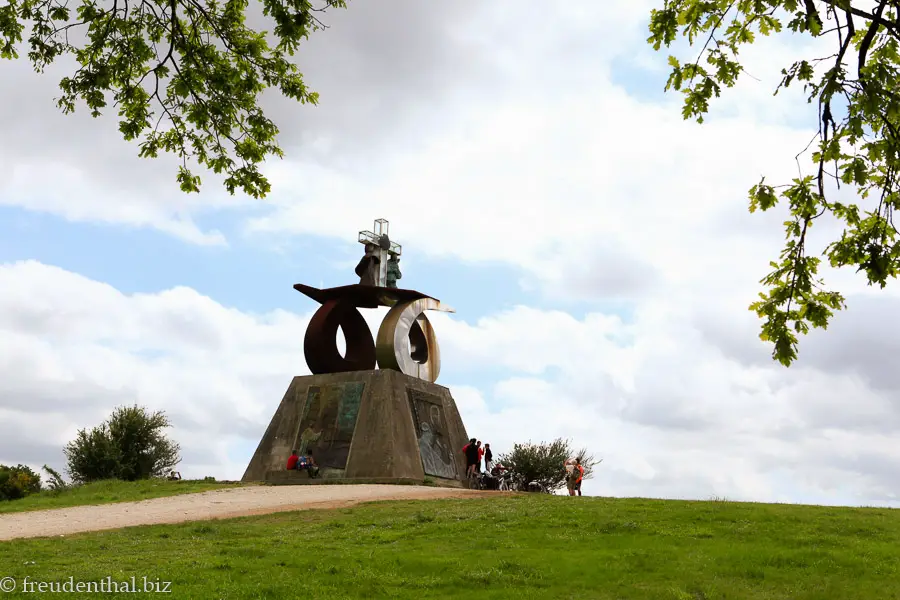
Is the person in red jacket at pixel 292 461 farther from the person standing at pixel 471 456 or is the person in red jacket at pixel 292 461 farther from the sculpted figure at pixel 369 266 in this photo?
the sculpted figure at pixel 369 266

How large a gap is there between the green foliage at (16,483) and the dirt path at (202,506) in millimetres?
11117

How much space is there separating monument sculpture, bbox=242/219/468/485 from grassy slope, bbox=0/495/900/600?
895 centimetres

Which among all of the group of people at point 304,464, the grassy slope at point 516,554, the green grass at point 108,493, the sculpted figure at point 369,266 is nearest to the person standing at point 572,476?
the group of people at point 304,464

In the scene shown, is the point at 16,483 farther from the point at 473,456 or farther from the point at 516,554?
the point at 516,554

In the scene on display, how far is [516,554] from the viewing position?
11.8 metres

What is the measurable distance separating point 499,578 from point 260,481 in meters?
16.5

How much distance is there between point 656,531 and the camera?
43.0 feet

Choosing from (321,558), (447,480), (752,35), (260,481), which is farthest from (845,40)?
(260,481)

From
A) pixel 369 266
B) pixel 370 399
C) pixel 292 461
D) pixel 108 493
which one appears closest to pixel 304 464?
pixel 292 461

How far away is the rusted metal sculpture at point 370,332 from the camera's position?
27.1 meters

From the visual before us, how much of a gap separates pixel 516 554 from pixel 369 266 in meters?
18.9

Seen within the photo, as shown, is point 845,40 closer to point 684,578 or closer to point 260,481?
point 684,578

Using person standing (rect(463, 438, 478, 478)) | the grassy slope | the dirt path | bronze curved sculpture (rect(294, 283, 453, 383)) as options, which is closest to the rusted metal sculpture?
bronze curved sculpture (rect(294, 283, 453, 383))

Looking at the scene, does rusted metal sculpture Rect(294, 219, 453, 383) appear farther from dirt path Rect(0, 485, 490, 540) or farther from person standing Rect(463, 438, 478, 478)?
dirt path Rect(0, 485, 490, 540)
